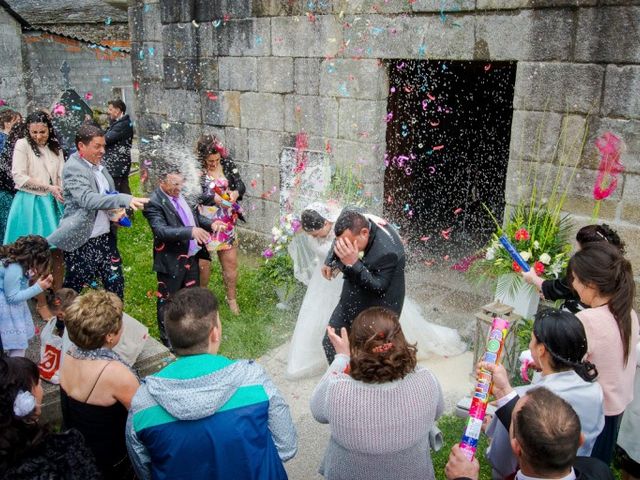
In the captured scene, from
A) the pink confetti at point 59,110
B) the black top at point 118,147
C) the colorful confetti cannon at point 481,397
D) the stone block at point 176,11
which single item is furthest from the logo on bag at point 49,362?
the pink confetti at point 59,110

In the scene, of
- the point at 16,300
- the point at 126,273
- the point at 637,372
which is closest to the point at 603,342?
the point at 637,372

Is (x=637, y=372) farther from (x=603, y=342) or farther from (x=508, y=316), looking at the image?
(x=508, y=316)

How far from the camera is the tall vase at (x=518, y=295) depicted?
17.3ft

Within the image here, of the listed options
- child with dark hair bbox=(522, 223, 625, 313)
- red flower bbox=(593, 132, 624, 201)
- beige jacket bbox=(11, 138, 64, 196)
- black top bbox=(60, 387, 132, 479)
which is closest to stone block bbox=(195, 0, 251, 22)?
beige jacket bbox=(11, 138, 64, 196)

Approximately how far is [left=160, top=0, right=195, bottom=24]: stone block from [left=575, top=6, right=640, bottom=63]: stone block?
15.8ft

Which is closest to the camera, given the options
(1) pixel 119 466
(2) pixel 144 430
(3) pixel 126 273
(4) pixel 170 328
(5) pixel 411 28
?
(2) pixel 144 430

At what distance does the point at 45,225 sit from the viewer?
6234mm

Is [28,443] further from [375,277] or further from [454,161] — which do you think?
[454,161]

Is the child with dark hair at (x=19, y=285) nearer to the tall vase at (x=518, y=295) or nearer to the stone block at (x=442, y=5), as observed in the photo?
the tall vase at (x=518, y=295)

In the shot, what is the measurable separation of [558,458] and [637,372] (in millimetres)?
1750

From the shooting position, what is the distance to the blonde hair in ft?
9.84

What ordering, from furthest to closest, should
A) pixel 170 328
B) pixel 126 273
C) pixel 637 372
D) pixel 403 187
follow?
pixel 403 187 → pixel 126 273 → pixel 637 372 → pixel 170 328

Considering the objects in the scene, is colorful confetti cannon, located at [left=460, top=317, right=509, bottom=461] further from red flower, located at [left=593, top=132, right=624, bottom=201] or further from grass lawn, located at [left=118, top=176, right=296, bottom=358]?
grass lawn, located at [left=118, top=176, right=296, bottom=358]

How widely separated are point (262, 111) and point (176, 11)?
1.87 meters
